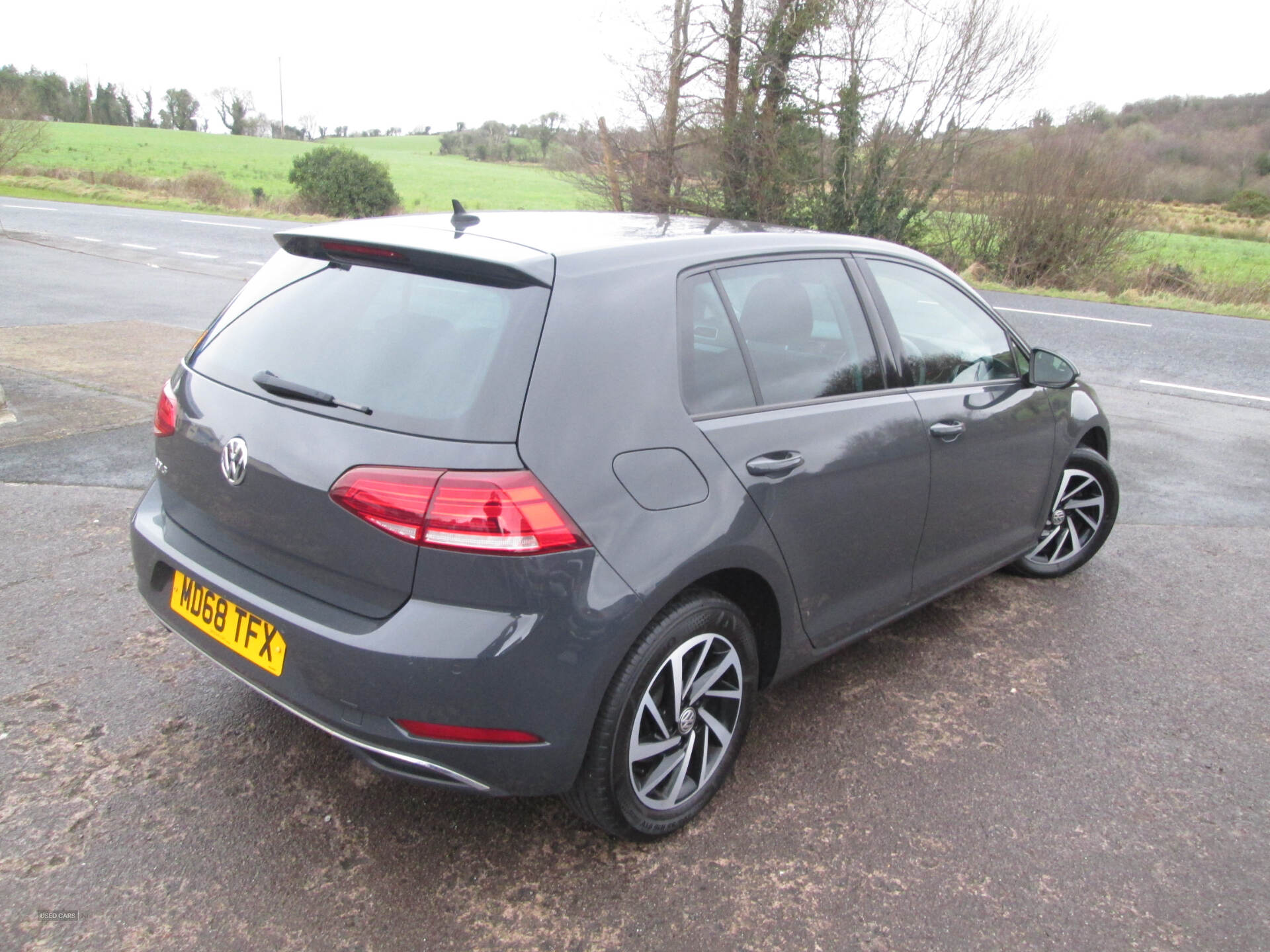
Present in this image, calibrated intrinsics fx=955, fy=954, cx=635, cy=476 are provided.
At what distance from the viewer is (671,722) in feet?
8.38

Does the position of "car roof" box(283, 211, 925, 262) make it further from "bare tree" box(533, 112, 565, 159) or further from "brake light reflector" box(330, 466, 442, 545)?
"bare tree" box(533, 112, 565, 159)

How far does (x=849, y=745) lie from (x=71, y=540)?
3470 millimetres

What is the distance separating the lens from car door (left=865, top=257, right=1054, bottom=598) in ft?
11.0

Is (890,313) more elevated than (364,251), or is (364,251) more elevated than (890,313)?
(364,251)

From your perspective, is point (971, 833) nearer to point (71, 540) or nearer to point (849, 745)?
point (849, 745)

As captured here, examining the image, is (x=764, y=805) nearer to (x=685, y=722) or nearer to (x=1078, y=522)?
(x=685, y=722)

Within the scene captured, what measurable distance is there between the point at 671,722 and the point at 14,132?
23.9 m

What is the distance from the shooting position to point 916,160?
677 inches

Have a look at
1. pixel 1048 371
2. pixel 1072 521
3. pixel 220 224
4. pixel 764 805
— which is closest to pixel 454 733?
pixel 764 805

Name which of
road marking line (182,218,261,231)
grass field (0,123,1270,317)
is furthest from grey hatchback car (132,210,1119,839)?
road marking line (182,218,261,231)

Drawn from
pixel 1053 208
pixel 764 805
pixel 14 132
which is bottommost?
pixel 764 805

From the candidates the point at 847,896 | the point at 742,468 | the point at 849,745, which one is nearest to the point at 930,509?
the point at 849,745

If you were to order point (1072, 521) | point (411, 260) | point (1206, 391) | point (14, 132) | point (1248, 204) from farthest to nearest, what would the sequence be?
point (1248, 204)
point (14, 132)
point (1206, 391)
point (1072, 521)
point (411, 260)

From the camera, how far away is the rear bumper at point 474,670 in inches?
84.0
